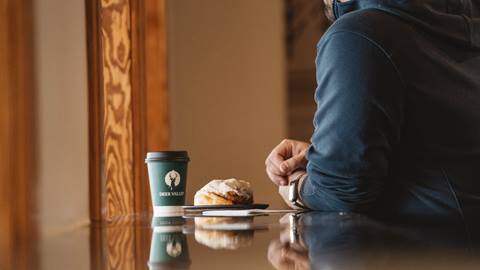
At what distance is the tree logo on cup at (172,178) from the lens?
5.94ft

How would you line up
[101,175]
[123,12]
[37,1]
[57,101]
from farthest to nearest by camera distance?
[123,12] → [101,175] → [57,101] → [37,1]

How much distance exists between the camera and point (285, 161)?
1.88 metres

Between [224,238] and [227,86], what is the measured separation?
3843 mm

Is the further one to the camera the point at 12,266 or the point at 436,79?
the point at 436,79

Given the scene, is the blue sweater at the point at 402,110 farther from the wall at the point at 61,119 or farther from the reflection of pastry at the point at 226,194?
the wall at the point at 61,119

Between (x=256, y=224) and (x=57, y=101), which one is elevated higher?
(x=57, y=101)

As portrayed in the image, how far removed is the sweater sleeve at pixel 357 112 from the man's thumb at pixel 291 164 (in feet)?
0.96

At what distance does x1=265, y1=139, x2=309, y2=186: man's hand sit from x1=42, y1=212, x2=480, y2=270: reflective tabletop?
0.35 metres

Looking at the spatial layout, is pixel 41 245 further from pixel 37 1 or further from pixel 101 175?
pixel 101 175

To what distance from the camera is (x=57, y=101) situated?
141cm

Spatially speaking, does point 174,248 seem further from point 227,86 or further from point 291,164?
point 227,86

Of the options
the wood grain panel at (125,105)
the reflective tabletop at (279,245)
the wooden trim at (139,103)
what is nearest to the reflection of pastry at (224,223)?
the reflective tabletop at (279,245)

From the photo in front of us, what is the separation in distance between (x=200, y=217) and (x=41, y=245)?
19.4 inches

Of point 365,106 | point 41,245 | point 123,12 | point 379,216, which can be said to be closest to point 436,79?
point 365,106
